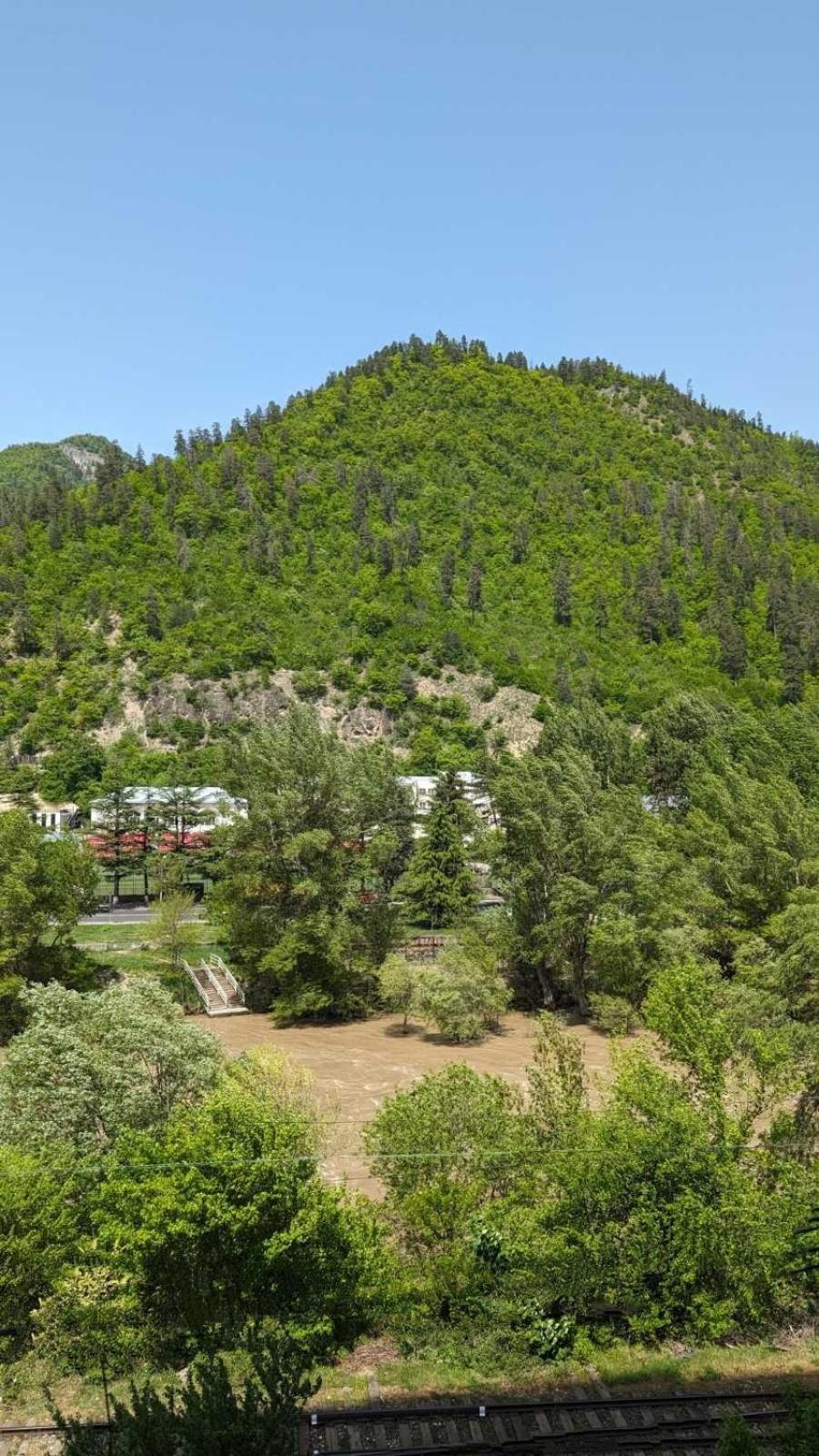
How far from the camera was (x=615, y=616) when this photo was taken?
13475cm

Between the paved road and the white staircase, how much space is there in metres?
7.40

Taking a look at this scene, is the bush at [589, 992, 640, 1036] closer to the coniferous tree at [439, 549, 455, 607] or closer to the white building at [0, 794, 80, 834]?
the white building at [0, 794, 80, 834]

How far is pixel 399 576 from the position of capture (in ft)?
444

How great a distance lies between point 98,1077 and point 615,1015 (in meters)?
25.5

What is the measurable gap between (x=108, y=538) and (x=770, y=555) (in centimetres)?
10065

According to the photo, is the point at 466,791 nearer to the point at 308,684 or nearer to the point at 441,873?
the point at 441,873

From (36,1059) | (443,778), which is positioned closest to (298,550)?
(443,778)

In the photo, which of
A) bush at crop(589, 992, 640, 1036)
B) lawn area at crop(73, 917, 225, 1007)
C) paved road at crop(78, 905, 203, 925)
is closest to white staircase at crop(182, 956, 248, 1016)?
lawn area at crop(73, 917, 225, 1007)

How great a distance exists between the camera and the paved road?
5878 cm

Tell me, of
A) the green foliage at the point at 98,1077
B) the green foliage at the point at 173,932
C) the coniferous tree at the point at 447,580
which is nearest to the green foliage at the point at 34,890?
the green foliage at the point at 173,932

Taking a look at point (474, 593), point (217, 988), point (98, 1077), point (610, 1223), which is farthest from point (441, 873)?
point (474, 593)

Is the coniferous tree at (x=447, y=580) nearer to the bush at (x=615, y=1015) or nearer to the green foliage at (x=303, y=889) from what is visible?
the green foliage at (x=303, y=889)

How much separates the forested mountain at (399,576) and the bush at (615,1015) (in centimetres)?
6228

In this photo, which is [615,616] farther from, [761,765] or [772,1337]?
[772,1337]
